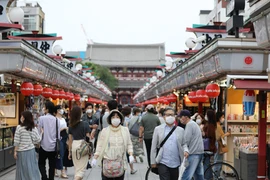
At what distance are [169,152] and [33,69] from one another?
373 inches

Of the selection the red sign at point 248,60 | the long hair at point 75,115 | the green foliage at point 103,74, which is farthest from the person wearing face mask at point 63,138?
the green foliage at point 103,74

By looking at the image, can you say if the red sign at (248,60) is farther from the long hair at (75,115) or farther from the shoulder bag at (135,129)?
the long hair at (75,115)

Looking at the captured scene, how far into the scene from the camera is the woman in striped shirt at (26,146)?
10609 mm

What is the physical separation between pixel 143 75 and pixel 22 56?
100 meters

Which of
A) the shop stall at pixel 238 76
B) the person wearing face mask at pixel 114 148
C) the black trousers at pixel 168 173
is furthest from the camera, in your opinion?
the shop stall at pixel 238 76

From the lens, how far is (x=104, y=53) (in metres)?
121

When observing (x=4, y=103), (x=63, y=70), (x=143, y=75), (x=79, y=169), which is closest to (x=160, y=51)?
(x=143, y=75)

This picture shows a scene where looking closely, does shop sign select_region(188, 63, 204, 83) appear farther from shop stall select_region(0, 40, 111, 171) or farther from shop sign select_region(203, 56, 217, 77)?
shop stall select_region(0, 40, 111, 171)

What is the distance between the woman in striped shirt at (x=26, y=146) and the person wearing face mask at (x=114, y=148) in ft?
7.29

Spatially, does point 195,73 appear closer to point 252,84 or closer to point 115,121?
point 252,84

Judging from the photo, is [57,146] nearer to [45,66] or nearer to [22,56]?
[22,56]

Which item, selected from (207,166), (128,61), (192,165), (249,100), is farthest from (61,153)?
(128,61)

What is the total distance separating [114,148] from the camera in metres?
8.91

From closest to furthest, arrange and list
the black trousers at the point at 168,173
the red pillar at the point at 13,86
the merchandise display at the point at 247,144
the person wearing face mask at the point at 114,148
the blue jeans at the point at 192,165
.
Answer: the person wearing face mask at the point at 114,148 → the black trousers at the point at 168,173 → the blue jeans at the point at 192,165 → the merchandise display at the point at 247,144 → the red pillar at the point at 13,86
